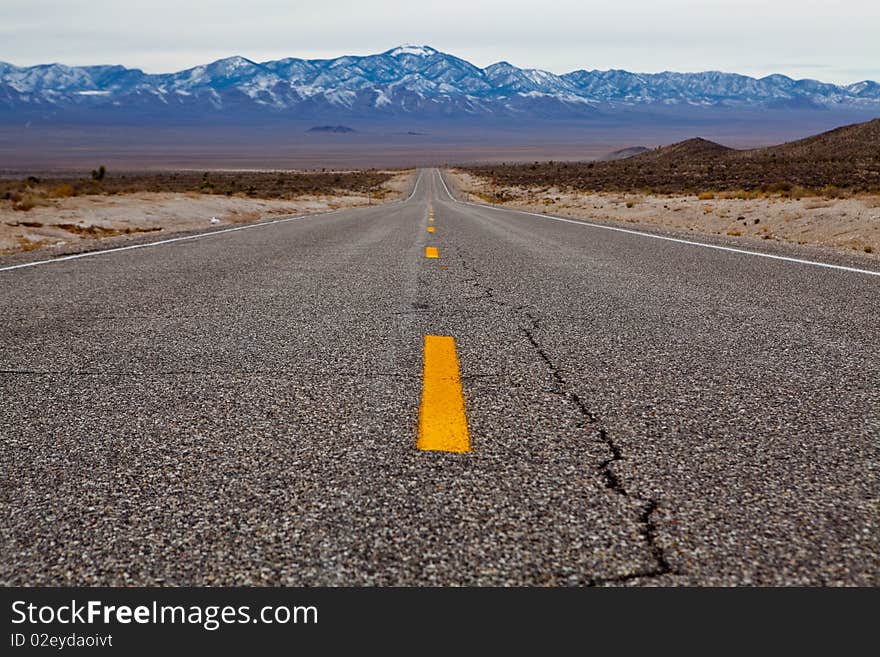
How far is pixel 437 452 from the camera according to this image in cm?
260

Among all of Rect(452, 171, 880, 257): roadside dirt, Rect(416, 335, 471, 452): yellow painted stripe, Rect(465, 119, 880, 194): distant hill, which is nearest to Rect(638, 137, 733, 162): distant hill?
Rect(465, 119, 880, 194): distant hill

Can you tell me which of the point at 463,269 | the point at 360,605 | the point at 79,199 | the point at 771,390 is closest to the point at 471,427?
the point at 360,605

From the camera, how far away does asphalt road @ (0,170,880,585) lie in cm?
196

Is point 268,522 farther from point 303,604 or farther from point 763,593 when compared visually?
point 763,593

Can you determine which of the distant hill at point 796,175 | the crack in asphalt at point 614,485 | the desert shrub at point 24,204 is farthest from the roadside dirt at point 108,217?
the distant hill at point 796,175

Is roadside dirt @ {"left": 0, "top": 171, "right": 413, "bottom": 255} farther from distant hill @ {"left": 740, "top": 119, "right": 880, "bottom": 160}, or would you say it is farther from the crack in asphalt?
distant hill @ {"left": 740, "top": 119, "right": 880, "bottom": 160}

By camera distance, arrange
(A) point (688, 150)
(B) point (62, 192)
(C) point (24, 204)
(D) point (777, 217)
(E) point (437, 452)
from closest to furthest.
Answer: (E) point (437, 452), (C) point (24, 204), (D) point (777, 217), (B) point (62, 192), (A) point (688, 150)

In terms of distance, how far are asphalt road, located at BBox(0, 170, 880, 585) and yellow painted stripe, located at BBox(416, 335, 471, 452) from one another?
0.06 m

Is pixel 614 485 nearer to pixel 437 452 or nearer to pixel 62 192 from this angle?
pixel 437 452

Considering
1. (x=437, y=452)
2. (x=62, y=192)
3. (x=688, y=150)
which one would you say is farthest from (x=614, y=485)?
(x=688, y=150)

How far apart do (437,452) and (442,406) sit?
521 mm

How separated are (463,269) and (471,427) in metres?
5.35

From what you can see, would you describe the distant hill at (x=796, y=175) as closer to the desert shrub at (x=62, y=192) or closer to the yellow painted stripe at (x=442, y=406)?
the desert shrub at (x=62, y=192)

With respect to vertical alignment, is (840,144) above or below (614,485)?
above
